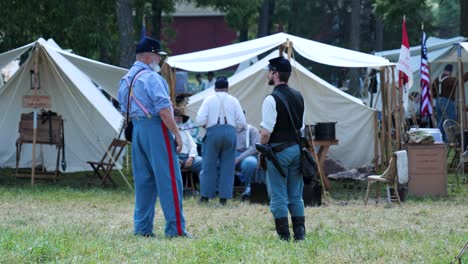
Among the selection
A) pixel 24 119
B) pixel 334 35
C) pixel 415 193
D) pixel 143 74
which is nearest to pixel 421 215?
pixel 415 193

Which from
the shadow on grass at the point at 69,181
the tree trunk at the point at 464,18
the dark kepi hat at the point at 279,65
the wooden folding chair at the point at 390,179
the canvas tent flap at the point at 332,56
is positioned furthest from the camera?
the tree trunk at the point at 464,18

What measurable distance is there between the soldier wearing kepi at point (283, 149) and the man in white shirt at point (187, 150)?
12.4 feet

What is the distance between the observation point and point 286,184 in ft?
24.5

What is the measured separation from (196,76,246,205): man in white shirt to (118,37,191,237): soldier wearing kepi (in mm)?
3374

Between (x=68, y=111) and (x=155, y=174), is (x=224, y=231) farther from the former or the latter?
(x=68, y=111)

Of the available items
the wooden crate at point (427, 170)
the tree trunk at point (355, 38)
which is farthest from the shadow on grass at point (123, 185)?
the tree trunk at point (355, 38)

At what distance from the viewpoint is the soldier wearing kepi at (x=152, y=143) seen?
7.44m

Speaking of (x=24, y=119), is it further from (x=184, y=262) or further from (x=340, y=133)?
(x=184, y=262)

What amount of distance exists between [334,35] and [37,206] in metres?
23.1

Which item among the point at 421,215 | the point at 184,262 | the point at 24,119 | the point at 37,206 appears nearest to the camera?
the point at 184,262

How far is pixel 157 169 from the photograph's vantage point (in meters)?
7.48

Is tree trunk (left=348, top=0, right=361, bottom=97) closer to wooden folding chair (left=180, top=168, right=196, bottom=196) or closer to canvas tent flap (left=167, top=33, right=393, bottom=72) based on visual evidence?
canvas tent flap (left=167, top=33, right=393, bottom=72)

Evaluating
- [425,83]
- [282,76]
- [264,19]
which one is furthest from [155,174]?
[264,19]

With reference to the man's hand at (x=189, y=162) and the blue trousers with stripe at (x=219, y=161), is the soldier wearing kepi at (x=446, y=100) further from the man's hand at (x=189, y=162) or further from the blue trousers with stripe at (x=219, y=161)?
the man's hand at (x=189, y=162)
